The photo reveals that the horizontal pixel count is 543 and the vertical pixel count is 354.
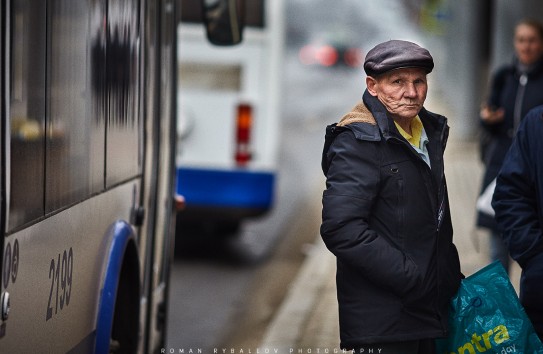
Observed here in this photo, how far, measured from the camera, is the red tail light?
1098 centimetres

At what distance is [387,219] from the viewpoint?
4098 mm

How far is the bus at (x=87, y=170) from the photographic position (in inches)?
139

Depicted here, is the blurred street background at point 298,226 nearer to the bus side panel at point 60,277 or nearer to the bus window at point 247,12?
the bus window at point 247,12

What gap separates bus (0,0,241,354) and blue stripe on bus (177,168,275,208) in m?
4.24

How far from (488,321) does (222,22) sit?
2860 mm

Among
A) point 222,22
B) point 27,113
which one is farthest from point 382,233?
point 222,22

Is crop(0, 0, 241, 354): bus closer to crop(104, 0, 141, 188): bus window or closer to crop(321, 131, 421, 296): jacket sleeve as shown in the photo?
crop(104, 0, 141, 188): bus window

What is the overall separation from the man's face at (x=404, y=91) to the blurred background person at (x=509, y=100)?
3346 mm

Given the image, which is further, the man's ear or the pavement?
the pavement

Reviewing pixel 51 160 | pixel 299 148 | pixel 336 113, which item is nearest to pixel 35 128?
pixel 51 160

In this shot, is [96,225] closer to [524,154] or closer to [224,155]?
[524,154]

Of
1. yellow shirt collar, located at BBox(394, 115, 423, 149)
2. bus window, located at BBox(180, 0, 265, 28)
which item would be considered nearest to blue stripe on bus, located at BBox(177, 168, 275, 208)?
bus window, located at BBox(180, 0, 265, 28)

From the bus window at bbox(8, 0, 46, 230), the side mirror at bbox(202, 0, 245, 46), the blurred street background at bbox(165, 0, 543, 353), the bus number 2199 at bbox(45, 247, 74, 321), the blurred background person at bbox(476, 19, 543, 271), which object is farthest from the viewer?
the blurred street background at bbox(165, 0, 543, 353)

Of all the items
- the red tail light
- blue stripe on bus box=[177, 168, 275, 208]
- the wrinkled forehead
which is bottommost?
blue stripe on bus box=[177, 168, 275, 208]
